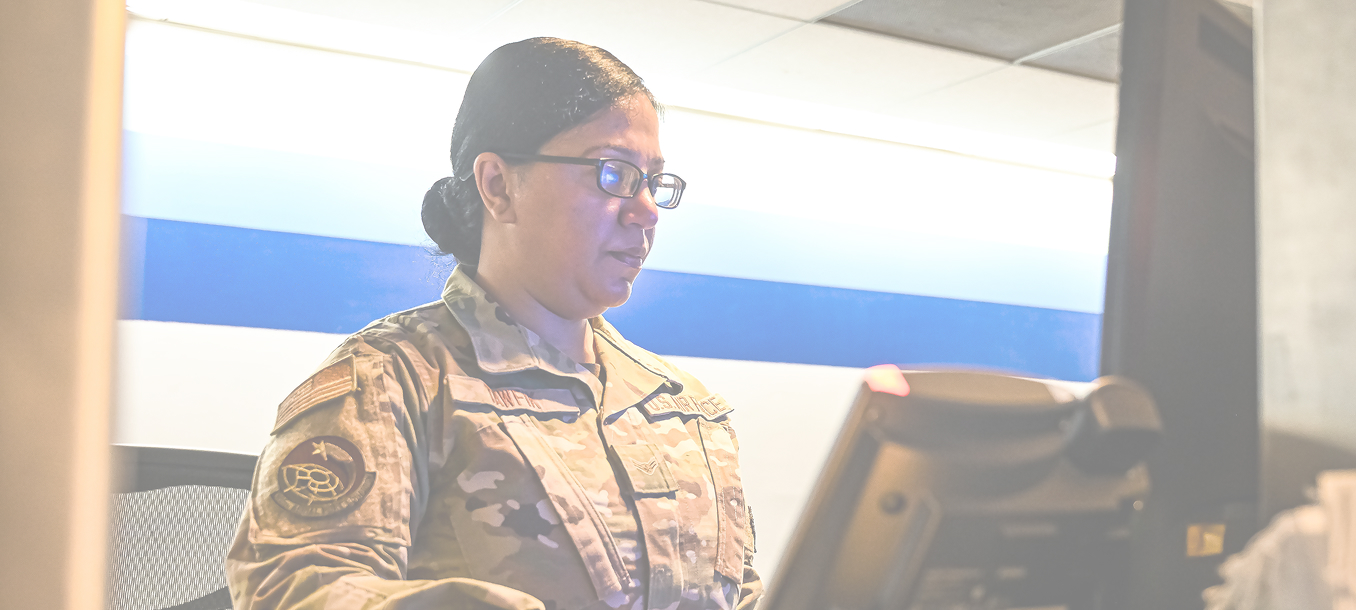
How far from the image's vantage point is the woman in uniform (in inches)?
34.2

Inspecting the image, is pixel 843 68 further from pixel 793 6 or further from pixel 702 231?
pixel 702 231

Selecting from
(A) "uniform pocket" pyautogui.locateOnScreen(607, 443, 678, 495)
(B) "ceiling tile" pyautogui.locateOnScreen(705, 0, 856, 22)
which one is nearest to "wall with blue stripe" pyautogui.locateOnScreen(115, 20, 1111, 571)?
(B) "ceiling tile" pyautogui.locateOnScreen(705, 0, 856, 22)

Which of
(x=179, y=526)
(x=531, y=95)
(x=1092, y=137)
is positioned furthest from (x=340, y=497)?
(x=1092, y=137)

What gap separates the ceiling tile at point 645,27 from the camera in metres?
2.96

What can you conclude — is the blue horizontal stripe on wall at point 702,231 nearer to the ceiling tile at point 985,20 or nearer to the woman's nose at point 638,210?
the ceiling tile at point 985,20

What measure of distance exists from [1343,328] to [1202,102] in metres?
0.53

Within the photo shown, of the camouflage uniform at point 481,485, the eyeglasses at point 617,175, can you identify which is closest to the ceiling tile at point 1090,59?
the eyeglasses at point 617,175

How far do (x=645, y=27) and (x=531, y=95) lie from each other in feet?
6.68

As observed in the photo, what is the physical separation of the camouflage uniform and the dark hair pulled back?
0.16 metres

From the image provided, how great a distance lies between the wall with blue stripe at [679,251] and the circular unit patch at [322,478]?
1527 millimetres

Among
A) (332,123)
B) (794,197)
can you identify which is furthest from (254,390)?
(794,197)

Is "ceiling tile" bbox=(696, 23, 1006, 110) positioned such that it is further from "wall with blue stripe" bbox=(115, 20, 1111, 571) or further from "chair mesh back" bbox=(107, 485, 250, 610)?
"chair mesh back" bbox=(107, 485, 250, 610)

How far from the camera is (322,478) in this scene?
87 cm

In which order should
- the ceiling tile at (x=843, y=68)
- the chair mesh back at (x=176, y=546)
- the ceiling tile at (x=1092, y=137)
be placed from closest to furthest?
1. the chair mesh back at (x=176, y=546)
2. the ceiling tile at (x=843, y=68)
3. the ceiling tile at (x=1092, y=137)
